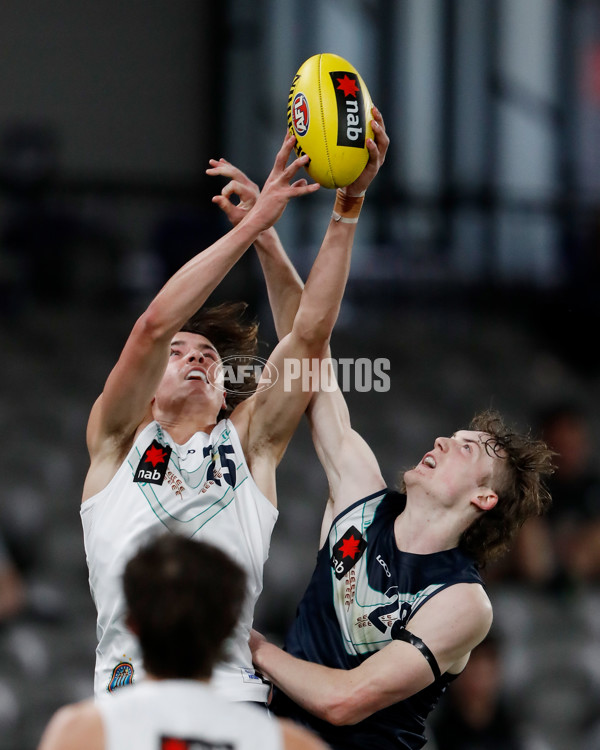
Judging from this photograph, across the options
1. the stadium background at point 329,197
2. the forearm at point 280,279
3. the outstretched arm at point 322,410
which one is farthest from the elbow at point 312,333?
the stadium background at point 329,197

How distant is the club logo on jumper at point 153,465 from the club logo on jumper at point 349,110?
40.8 inches

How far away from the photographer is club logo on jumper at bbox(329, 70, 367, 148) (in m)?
3.40

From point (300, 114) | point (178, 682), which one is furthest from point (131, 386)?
point (178, 682)

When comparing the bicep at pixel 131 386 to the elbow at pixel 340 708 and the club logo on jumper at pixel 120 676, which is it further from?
the elbow at pixel 340 708

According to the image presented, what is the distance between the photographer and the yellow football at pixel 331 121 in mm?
3395

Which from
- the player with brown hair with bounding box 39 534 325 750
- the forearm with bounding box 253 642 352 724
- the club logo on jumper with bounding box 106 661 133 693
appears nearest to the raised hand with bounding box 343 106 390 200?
the forearm with bounding box 253 642 352 724

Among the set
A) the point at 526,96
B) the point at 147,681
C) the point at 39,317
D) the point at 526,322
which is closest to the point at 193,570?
the point at 147,681

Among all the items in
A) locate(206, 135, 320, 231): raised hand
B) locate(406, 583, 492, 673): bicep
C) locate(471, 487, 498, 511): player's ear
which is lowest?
locate(406, 583, 492, 673): bicep

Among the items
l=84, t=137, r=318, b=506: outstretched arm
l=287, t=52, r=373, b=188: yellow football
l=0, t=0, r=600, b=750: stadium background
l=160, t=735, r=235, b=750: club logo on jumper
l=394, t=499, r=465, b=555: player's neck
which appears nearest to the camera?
l=160, t=735, r=235, b=750: club logo on jumper

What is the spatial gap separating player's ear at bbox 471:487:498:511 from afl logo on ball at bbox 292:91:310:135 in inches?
47.3

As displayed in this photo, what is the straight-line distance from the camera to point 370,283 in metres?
10.2

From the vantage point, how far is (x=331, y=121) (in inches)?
134

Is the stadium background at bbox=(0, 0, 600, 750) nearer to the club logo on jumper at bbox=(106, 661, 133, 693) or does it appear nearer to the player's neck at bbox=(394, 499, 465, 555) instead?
the player's neck at bbox=(394, 499, 465, 555)

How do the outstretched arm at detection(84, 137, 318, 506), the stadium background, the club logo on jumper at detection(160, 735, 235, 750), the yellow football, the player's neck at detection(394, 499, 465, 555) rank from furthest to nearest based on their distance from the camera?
the stadium background, the player's neck at detection(394, 499, 465, 555), the yellow football, the outstretched arm at detection(84, 137, 318, 506), the club logo on jumper at detection(160, 735, 235, 750)
